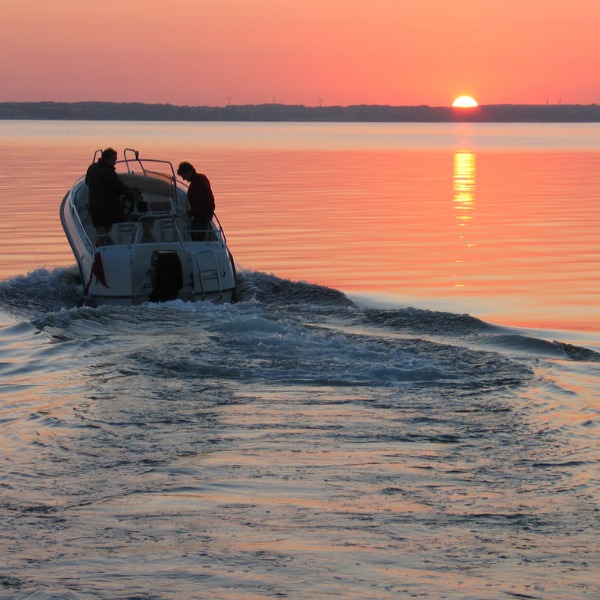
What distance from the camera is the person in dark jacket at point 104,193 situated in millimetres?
14094

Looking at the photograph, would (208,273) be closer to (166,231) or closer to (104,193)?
(166,231)

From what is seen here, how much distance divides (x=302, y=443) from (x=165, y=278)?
6022 millimetres

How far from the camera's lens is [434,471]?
662 centimetres

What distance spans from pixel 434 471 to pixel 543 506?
31.7 inches

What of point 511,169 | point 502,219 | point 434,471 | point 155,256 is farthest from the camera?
point 511,169

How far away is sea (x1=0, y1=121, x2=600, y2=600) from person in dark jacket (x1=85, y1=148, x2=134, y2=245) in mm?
1057

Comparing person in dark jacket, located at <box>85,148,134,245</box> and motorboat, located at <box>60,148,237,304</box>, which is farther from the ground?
person in dark jacket, located at <box>85,148,134,245</box>

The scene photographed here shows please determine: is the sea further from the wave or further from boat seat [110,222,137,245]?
boat seat [110,222,137,245]

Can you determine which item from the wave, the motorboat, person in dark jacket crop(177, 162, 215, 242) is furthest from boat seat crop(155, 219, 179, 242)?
the wave

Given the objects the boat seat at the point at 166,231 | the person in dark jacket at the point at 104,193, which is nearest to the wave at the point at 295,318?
the person in dark jacket at the point at 104,193

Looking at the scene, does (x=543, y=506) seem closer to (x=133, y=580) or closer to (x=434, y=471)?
(x=434, y=471)

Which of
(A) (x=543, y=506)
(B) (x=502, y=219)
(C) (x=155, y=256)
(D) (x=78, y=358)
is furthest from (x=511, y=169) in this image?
(A) (x=543, y=506)

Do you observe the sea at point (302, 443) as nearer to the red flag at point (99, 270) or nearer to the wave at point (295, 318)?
the wave at point (295, 318)

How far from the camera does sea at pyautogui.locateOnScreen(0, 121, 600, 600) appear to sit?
528cm
